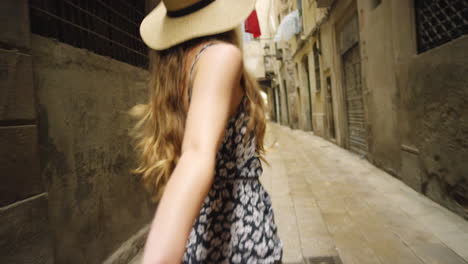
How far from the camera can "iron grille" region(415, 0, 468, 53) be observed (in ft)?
11.0

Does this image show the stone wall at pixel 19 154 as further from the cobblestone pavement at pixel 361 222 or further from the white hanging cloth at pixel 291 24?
the white hanging cloth at pixel 291 24

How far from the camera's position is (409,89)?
448cm

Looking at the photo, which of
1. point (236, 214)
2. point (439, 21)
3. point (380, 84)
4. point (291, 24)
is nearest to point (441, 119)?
point (439, 21)

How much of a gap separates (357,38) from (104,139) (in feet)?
22.4

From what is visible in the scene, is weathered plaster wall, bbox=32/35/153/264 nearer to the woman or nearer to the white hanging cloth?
the woman

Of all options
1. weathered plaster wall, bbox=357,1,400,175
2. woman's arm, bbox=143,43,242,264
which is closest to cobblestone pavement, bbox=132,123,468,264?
weathered plaster wall, bbox=357,1,400,175

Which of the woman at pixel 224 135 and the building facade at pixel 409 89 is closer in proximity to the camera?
the woman at pixel 224 135

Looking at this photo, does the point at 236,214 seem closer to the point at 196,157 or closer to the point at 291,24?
the point at 196,157

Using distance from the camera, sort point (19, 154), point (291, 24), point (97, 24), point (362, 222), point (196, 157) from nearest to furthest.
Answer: point (196, 157) < point (19, 154) < point (97, 24) < point (362, 222) < point (291, 24)

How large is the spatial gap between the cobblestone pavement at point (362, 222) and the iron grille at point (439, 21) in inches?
80.4

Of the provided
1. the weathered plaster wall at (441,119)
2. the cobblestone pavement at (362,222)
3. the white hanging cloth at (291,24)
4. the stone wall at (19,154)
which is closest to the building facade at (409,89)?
Result: the weathered plaster wall at (441,119)

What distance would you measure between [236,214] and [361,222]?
3.19m

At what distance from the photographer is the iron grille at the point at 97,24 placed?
202 cm

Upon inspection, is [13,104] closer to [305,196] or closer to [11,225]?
[11,225]
